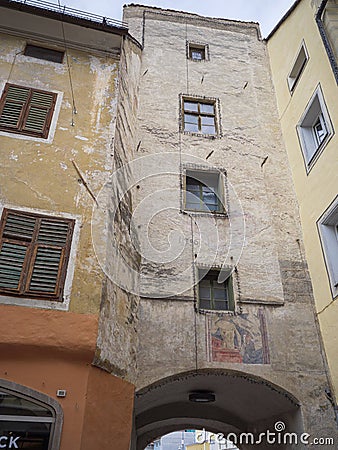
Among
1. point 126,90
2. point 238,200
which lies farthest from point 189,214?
point 126,90

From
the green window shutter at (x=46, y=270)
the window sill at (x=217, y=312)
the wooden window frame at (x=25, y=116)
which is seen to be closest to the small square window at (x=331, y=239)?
the window sill at (x=217, y=312)

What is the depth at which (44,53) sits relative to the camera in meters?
9.86

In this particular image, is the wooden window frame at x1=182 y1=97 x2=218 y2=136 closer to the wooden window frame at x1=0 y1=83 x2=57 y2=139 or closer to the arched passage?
the wooden window frame at x1=0 y1=83 x2=57 y2=139

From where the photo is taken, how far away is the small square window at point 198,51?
1379 centimetres

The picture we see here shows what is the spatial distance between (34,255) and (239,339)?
426cm

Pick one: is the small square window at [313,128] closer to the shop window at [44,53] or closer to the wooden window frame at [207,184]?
the wooden window frame at [207,184]

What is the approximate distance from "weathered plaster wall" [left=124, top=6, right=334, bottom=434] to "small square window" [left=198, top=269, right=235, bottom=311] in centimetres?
24

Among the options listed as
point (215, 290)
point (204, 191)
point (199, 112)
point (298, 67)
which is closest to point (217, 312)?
point (215, 290)

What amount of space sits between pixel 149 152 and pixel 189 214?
2.10 m

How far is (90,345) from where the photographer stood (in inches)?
242

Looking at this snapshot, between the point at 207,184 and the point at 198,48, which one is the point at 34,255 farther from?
the point at 198,48

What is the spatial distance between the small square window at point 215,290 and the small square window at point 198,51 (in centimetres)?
797

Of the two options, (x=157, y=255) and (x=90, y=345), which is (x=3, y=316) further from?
(x=157, y=255)

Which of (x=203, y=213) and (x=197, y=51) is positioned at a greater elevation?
(x=197, y=51)
